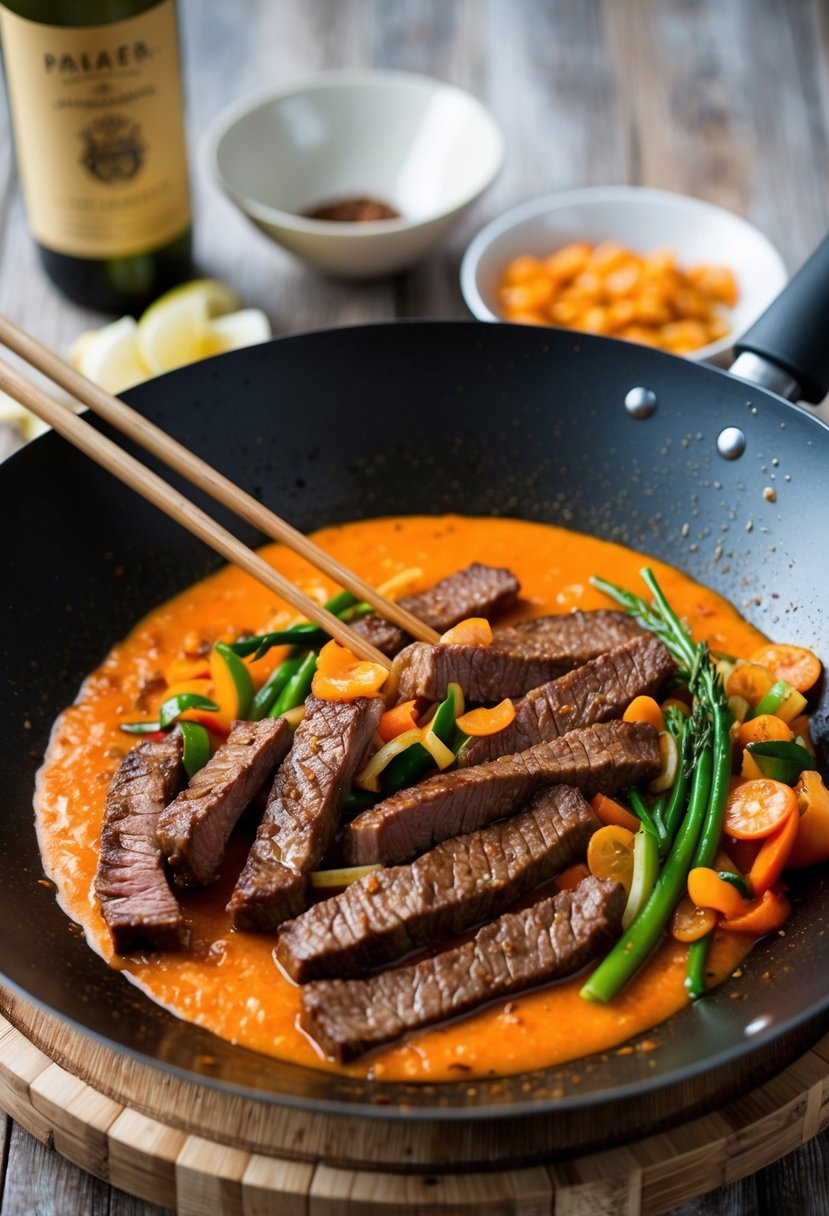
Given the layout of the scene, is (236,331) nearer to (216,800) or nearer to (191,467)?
(191,467)

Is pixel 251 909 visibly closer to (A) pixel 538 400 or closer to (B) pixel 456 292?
(A) pixel 538 400

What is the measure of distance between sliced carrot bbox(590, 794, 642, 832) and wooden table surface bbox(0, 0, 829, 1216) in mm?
2521

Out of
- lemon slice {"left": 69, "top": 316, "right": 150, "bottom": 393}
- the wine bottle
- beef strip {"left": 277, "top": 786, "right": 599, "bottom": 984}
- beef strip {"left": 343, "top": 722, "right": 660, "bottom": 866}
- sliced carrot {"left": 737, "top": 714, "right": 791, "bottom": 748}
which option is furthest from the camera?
lemon slice {"left": 69, "top": 316, "right": 150, "bottom": 393}

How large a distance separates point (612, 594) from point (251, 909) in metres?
1.41

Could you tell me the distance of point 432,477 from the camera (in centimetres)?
405

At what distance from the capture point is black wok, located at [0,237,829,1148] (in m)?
3.35

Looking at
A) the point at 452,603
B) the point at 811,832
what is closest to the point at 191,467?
the point at 452,603

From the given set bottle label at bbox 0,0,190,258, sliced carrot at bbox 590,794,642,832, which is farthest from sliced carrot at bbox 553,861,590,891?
bottle label at bbox 0,0,190,258

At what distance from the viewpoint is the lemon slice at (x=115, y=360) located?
4402 mm

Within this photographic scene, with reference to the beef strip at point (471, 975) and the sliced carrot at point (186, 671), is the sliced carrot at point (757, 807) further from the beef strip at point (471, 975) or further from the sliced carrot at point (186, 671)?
the sliced carrot at point (186, 671)

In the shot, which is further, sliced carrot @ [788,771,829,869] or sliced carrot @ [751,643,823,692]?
sliced carrot @ [751,643,823,692]

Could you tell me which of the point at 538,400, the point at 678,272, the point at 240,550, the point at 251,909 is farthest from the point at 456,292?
the point at 251,909

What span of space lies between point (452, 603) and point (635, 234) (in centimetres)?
221

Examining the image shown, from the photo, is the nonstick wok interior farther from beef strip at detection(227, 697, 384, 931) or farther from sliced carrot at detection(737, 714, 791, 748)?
beef strip at detection(227, 697, 384, 931)
